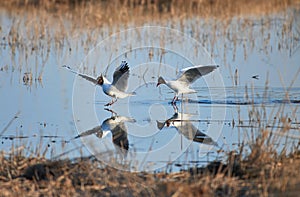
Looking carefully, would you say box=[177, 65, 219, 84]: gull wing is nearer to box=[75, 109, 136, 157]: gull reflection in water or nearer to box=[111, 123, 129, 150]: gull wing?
box=[75, 109, 136, 157]: gull reflection in water

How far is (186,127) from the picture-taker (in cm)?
643

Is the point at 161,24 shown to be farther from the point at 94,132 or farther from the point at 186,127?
the point at 94,132

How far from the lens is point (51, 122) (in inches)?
263

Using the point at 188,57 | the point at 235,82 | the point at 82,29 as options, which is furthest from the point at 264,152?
the point at 82,29

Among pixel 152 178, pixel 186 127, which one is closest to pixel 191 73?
pixel 186 127

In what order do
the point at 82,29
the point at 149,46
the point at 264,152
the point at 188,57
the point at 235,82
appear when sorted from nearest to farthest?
the point at 264,152 < the point at 235,82 < the point at 188,57 < the point at 149,46 < the point at 82,29

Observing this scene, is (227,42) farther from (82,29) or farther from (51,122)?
(51,122)

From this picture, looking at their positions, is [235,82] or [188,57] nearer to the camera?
[235,82]

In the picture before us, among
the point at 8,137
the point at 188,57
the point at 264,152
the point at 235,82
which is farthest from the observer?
the point at 188,57

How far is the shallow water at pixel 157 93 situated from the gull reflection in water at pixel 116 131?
57mm

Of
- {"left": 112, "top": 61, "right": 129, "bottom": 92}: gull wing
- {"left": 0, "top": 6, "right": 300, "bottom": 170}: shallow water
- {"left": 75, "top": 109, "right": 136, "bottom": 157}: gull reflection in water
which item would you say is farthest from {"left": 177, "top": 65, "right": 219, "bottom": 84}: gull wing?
{"left": 75, "top": 109, "right": 136, "bottom": 157}: gull reflection in water

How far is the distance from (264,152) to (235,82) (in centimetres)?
383

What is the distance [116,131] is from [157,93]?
1927 mm

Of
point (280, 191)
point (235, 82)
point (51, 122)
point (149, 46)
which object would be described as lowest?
point (280, 191)
